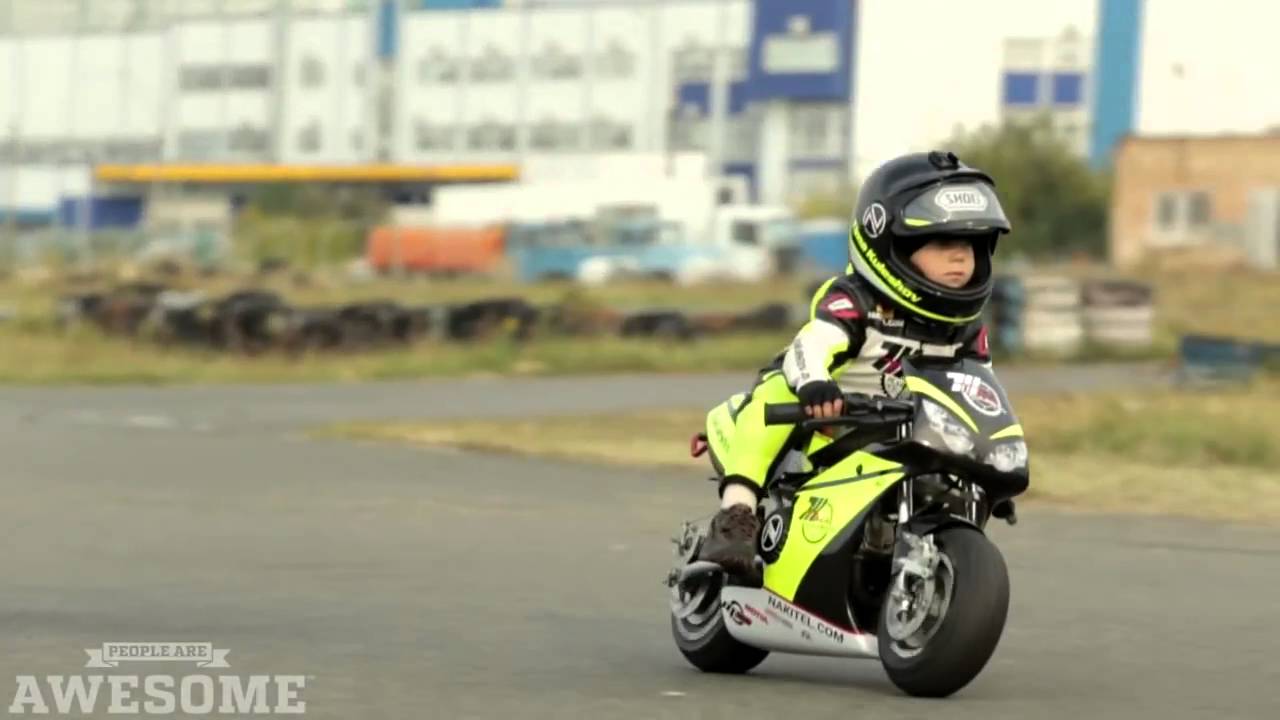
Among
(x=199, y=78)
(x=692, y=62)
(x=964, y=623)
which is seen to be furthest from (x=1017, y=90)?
(x=964, y=623)

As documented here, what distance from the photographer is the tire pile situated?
3600cm

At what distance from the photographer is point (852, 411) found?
25.2ft

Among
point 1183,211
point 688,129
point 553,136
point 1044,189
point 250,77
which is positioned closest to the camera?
point 1183,211

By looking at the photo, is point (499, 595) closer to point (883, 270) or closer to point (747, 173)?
point (883, 270)

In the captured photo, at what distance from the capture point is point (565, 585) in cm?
1126

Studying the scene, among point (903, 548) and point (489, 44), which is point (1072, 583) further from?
point (489, 44)

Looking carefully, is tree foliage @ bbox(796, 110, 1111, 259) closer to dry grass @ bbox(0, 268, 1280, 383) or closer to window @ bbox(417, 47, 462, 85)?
window @ bbox(417, 47, 462, 85)

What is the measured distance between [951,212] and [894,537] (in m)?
0.99

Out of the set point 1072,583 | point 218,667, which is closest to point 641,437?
point 1072,583

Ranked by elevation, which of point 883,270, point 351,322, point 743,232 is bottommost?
point 743,232

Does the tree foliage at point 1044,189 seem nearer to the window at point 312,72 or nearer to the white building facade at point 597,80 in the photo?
the white building facade at point 597,80

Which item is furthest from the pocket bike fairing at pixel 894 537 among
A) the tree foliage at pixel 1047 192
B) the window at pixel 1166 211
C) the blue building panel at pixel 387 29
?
the blue building panel at pixel 387 29

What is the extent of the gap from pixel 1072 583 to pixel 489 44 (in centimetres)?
9239

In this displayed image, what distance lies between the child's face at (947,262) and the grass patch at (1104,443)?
8028mm
